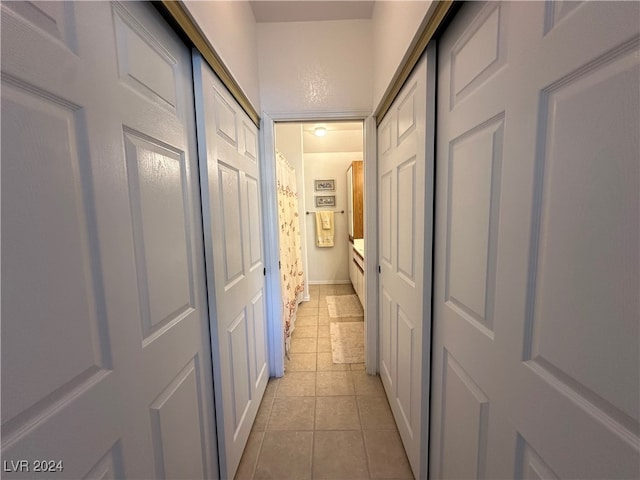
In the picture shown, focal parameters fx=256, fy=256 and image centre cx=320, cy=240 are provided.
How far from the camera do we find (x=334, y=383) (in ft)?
6.54

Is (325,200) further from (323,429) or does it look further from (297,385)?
(323,429)

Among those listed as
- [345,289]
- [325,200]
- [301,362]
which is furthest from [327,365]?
[325,200]

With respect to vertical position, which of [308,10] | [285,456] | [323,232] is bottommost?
[285,456]

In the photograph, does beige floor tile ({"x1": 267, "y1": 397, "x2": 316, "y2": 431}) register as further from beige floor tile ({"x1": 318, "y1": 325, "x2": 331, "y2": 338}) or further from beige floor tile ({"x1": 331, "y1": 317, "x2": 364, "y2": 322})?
beige floor tile ({"x1": 331, "y1": 317, "x2": 364, "y2": 322})

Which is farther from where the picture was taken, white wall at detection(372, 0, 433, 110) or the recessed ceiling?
the recessed ceiling

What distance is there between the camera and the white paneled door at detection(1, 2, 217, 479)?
422 millimetres

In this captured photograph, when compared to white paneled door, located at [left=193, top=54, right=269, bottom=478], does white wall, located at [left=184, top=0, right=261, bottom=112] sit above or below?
above

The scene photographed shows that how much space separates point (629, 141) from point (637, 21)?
17cm

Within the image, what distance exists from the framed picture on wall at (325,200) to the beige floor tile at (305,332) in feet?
7.68

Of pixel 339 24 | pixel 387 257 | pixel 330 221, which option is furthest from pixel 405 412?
pixel 330 221

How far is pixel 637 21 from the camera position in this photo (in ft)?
1.24

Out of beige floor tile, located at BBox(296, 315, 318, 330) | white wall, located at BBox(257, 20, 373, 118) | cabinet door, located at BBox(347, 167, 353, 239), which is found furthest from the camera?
cabinet door, located at BBox(347, 167, 353, 239)

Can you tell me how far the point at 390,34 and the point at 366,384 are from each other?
2275 mm

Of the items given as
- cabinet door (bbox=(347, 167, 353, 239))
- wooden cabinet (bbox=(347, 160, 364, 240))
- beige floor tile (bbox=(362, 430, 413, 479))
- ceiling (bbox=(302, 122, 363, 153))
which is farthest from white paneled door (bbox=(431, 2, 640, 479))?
cabinet door (bbox=(347, 167, 353, 239))
